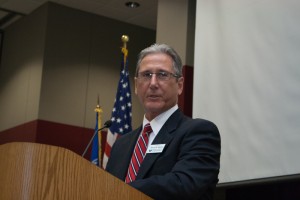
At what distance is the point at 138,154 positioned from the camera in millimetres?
2195

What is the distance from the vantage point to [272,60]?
345cm

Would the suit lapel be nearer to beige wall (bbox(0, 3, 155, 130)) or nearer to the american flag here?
the american flag

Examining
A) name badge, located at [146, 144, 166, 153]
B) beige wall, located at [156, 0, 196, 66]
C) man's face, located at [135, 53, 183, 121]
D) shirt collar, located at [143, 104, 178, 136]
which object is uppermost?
beige wall, located at [156, 0, 196, 66]

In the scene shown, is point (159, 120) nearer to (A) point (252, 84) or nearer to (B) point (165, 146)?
(B) point (165, 146)

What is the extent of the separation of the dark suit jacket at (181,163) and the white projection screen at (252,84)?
1.23 m

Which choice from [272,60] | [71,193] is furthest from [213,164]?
[272,60]

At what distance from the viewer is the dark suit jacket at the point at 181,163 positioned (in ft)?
5.90

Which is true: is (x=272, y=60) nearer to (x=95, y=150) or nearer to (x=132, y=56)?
(x=95, y=150)

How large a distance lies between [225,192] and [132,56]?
4.76 m

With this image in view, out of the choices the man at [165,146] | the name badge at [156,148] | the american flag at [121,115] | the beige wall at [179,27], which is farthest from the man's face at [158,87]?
the american flag at [121,115]

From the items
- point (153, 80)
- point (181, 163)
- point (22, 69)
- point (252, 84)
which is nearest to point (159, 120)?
point (153, 80)

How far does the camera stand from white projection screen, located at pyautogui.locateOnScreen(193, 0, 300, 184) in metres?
3.27

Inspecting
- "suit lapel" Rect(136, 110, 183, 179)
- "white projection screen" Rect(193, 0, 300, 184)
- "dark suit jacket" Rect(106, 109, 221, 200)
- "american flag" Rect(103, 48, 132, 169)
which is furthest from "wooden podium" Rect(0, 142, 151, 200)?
"american flag" Rect(103, 48, 132, 169)

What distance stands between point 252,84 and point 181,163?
1.81 meters
